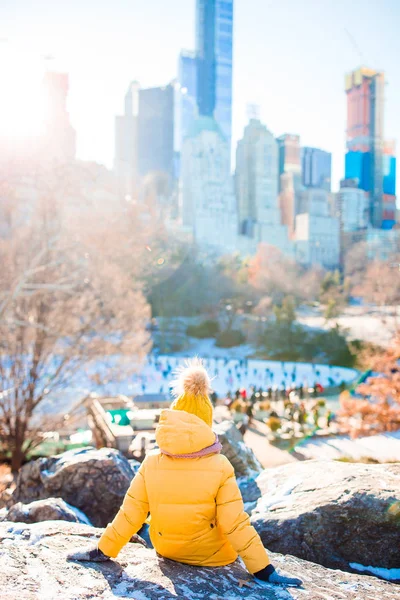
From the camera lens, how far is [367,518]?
3.21m

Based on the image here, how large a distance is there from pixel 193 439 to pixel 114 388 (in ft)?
56.5

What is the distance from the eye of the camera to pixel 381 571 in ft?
10.0

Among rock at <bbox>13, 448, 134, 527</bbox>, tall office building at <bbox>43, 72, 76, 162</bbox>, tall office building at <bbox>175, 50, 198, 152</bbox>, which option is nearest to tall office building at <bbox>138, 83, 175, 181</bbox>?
tall office building at <bbox>175, 50, 198, 152</bbox>

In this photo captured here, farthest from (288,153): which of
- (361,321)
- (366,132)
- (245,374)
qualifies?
(245,374)

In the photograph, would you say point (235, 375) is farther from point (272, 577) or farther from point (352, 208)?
point (352, 208)

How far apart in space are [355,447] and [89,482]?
6070 mm

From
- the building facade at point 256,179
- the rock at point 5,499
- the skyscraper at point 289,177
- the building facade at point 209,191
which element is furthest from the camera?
the skyscraper at point 289,177

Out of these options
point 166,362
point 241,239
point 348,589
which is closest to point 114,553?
point 348,589

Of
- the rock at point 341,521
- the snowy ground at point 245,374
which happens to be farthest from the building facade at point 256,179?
the rock at point 341,521

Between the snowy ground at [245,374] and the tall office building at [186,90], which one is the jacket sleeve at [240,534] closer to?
the snowy ground at [245,374]

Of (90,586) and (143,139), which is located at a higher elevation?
(143,139)

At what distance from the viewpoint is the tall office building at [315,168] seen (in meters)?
109

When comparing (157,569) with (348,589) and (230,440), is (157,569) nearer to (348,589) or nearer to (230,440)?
(348,589)

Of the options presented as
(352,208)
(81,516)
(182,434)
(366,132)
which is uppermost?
(366,132)
